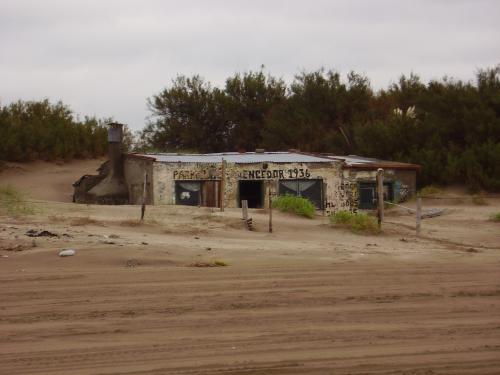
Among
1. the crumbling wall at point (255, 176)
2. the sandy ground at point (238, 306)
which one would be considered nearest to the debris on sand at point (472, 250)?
the sandy ground at point (238, 306)

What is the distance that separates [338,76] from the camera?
48.1 m

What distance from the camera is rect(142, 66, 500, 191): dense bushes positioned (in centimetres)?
3594

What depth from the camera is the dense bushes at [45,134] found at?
37906 mm

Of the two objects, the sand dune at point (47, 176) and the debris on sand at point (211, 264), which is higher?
the sand dune at point (47, 176)

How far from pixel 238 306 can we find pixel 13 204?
10880 millimetres

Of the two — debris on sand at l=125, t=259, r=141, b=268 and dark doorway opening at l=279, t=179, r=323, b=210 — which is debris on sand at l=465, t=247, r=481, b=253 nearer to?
debris on sand at l=125, t=259, r=141, b=268

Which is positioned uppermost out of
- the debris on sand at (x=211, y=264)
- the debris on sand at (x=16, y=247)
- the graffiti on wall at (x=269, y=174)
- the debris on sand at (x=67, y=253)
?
the graffiti on wall at (x=269, y=174)

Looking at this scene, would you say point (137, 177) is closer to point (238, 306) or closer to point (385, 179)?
point (385, 179)

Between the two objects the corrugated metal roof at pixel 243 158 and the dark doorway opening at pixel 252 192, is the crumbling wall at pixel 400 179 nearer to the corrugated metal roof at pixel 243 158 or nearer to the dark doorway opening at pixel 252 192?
the corrugated metal roof at pixel 243 158

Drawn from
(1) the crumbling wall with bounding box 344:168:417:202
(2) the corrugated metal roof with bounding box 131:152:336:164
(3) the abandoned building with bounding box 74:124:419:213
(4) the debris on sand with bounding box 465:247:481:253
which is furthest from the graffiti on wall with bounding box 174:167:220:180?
(4) the debris on sand with bounding box 465:247:481:253

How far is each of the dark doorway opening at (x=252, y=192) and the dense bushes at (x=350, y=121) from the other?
8.22 meters

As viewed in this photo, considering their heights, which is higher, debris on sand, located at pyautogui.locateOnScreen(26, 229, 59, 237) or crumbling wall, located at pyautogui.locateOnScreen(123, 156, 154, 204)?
crumbling wall, located at pyautogui.locateOnScreen(123, 156, 154, 204)

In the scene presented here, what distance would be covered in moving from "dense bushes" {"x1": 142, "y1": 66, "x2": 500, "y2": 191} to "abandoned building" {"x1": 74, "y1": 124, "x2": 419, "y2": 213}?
366 cm

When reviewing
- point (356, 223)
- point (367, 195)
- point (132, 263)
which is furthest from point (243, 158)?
point (132, 263)
